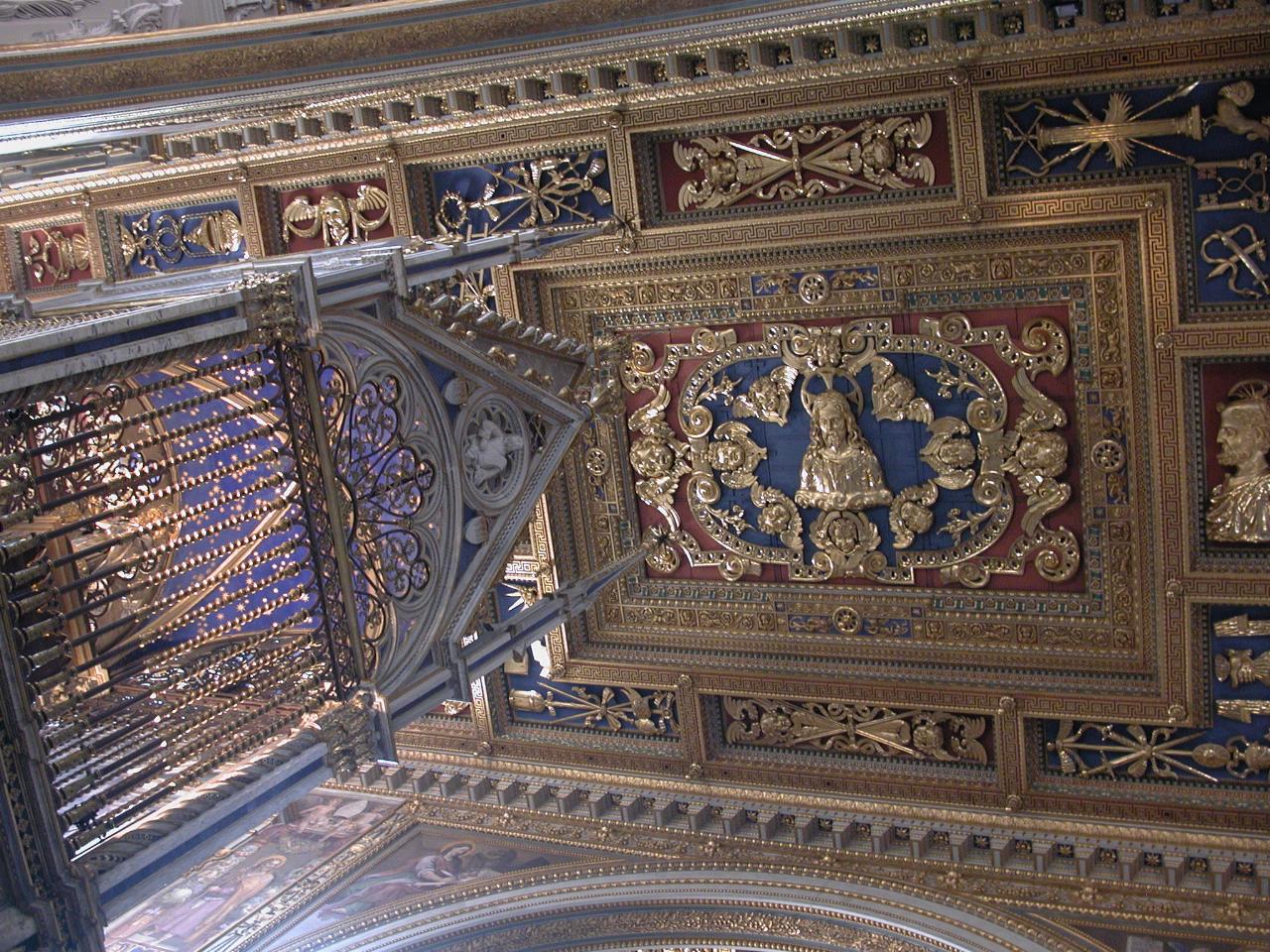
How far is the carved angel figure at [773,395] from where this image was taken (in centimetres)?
768

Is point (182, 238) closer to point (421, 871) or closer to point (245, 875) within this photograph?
point (245, 875)

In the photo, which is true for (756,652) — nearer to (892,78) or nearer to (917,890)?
(917,890)

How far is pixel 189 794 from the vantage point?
163 inches

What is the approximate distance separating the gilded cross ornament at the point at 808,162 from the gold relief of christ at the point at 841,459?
2.23ft

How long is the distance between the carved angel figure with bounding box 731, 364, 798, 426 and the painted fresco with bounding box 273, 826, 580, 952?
302 cm

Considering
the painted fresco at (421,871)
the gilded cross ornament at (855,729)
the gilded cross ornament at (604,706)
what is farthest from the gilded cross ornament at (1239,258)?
the painted fresco at (421,871)

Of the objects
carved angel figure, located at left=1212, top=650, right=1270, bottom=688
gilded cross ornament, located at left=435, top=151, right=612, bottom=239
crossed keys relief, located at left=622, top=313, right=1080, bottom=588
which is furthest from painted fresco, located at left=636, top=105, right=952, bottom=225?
carved angel figure, located at left=1212, top=650, right=1270, bottom=688

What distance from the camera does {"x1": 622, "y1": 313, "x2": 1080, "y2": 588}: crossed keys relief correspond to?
7.19 meters

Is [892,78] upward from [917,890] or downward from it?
upward

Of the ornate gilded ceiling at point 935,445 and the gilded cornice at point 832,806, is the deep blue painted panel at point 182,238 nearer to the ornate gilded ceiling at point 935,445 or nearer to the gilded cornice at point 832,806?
the ornate gilded ceiling at point 935,445

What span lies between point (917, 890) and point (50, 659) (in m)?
5.11

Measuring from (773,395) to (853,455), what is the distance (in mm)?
619

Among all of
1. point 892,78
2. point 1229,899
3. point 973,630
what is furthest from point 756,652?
point 892,78

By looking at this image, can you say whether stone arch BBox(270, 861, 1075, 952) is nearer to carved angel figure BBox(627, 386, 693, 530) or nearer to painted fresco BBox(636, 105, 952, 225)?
carved angel figure BBox(627, 386, 693, 530)
